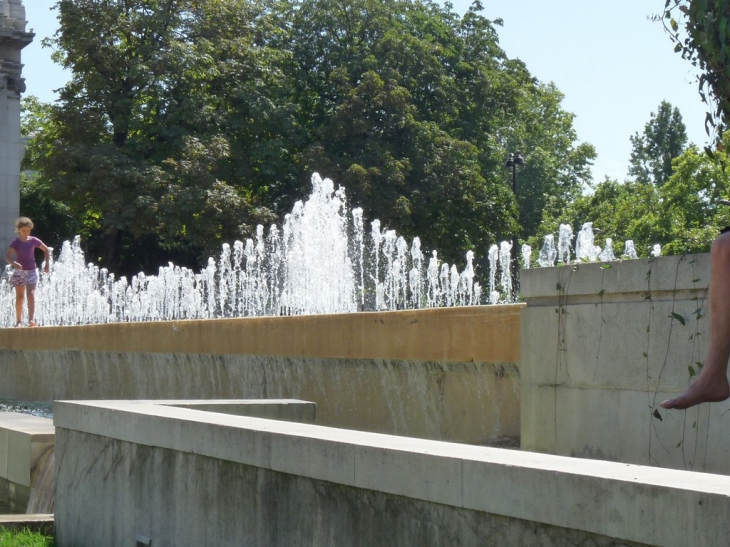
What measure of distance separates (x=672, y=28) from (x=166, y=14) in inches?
1295

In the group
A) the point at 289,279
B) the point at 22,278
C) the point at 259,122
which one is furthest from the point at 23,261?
the point at 259,122

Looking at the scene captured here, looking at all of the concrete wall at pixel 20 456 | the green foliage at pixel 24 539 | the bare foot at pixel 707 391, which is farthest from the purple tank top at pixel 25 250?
the bare foot at pixel 707 391

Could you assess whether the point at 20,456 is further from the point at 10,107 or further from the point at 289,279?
the point at 10,107

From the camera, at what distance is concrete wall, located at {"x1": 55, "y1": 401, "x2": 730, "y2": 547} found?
2.95 metres

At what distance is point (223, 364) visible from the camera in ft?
33.2

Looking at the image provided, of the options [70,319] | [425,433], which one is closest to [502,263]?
[70,319]

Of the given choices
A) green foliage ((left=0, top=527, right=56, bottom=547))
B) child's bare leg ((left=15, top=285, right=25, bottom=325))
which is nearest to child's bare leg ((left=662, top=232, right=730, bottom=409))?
green foliage ((left=0, top=527, right=56, bottom=547))

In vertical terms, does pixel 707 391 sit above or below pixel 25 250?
below

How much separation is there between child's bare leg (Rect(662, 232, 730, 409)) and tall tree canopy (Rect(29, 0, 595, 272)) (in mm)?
30486

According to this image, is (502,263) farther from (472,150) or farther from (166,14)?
(166,14)

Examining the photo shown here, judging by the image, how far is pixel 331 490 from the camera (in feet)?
13.7

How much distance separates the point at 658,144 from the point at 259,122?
6973cm

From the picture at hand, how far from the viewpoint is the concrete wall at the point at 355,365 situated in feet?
22.1

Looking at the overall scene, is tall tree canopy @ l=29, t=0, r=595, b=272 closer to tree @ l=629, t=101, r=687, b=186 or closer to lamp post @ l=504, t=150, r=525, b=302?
lamp post @ l=504, t=150, r=525, b=302
